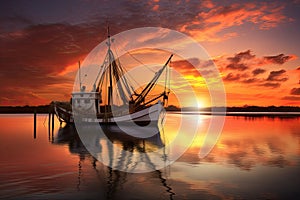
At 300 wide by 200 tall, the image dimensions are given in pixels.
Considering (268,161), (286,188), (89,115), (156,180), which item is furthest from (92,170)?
(89,115)

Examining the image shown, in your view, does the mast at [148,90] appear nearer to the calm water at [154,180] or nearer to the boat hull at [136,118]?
the boat hull at [136,118]

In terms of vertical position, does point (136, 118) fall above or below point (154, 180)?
above

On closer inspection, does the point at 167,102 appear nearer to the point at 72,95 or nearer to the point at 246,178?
the point at 72,95

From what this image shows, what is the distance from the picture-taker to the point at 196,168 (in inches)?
672

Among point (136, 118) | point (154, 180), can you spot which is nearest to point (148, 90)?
point (136, 118)

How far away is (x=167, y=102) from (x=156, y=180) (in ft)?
119

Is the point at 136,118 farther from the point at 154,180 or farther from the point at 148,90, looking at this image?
the point at 154,180

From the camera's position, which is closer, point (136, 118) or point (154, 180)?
point (154, 180)

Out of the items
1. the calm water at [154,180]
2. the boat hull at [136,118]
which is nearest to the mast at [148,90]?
the boat hull at [136,118]

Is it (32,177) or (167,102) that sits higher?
(167,102)

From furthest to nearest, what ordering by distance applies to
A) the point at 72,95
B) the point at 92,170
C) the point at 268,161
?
the point at 72,95
the point at 268,161
the point at 92,170

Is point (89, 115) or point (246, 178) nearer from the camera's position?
point (246, 178)

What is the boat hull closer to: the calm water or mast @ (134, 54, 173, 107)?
mast @ (134, 54, 173, 107)

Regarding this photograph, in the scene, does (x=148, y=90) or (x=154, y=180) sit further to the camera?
(x=148, y=90)
